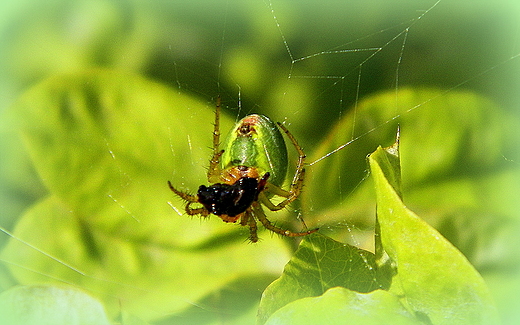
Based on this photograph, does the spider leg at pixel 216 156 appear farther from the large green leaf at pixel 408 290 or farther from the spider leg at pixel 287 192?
the large green leaf at pixel 408 290

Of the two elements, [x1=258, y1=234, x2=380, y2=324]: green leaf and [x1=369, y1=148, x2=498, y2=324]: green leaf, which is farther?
[x1=258, y1=234, x2=380, y2=324]: green leaf

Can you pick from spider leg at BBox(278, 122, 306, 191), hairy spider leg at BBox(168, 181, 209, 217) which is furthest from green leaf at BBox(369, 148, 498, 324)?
hairy spider leg at BBox(168, 181, 209, 217)

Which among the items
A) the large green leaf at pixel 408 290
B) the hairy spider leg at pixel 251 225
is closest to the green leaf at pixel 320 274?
the large green leaf at pixel 408 290

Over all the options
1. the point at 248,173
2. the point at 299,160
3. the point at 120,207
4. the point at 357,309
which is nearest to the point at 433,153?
the point at 299,160

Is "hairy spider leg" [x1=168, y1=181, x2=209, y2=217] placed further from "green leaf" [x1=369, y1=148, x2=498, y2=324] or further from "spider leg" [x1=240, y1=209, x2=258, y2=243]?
"green leaf" [x1=369, y1=148, x2=498, y2=324]

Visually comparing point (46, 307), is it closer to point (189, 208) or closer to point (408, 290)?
point (189, 208)

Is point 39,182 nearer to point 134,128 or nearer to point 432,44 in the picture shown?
point 134,128

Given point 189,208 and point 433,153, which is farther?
point 189,208
